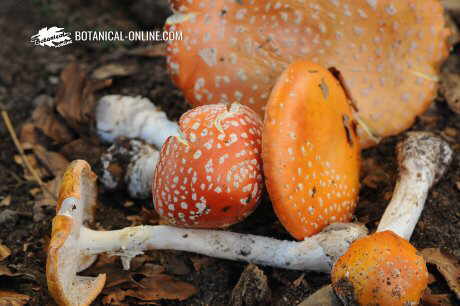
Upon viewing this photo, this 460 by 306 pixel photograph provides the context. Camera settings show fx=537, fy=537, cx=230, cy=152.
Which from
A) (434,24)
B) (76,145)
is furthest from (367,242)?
(76,145)

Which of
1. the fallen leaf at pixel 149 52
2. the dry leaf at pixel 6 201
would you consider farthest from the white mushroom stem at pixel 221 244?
the fallen leaf at pixel 149 52

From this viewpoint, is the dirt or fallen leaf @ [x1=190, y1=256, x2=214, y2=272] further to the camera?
fallen leaf @ [x1=190, y1=256, x2=214, y2=272]

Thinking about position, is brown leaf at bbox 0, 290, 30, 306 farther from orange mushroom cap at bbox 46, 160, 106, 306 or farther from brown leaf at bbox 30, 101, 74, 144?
brown leaf at bbox 30, 101, 74, 144

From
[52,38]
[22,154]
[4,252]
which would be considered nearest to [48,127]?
[22,154]

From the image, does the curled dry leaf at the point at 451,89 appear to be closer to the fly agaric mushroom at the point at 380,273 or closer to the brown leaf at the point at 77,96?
the fly agaric mushroom at the point at 380,273

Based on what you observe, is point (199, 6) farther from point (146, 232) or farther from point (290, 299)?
point (290, 299)

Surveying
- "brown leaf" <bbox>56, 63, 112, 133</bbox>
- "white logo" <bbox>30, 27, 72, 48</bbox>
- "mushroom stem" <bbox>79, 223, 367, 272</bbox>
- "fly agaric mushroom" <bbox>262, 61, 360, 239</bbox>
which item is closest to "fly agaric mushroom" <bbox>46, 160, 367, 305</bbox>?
"mushroom stem" <bbox>79, 223, 367, 272</bbox>
